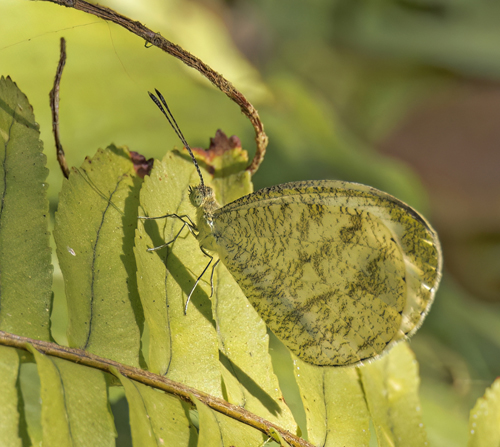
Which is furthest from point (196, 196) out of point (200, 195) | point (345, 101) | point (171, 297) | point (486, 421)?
point (345, 101)

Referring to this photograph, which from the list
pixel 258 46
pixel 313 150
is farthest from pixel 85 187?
pixel 258 46

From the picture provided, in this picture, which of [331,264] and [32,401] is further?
[331,264]

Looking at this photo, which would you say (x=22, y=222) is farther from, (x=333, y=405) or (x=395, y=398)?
(x=395, y=398)

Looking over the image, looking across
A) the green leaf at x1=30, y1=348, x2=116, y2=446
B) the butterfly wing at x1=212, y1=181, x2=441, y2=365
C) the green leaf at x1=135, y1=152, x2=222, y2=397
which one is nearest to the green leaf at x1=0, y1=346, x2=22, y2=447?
the green leaf at x1=30, y1=348, x2=116, y2=446

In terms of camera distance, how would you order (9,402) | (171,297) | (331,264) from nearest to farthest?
(9,402)
(171,297)
(331,264)

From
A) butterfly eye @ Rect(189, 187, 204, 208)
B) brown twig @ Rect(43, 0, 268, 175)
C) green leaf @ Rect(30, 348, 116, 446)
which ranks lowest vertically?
green leaf @ Rect(30, 348, 116, 446)

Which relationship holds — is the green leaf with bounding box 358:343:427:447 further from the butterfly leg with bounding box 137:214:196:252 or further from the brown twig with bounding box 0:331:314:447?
the butterfly leg with bounding box 137:214:196:252
